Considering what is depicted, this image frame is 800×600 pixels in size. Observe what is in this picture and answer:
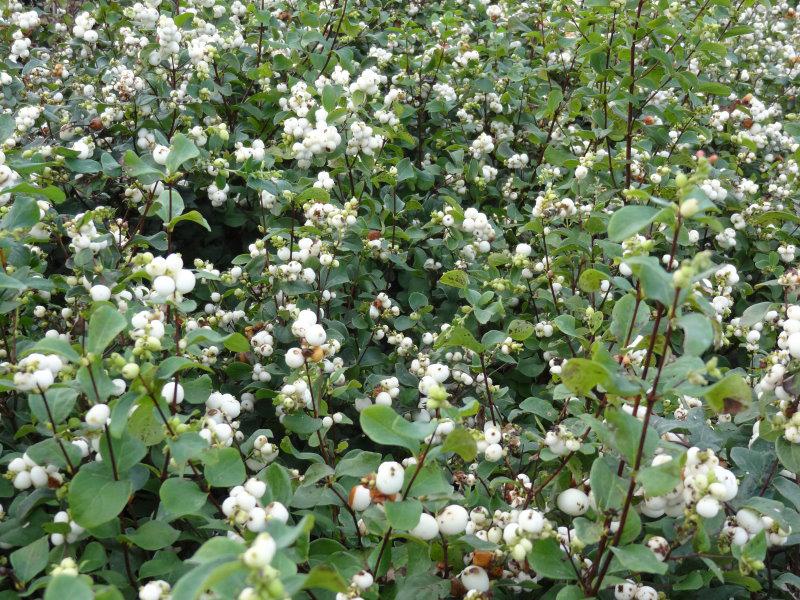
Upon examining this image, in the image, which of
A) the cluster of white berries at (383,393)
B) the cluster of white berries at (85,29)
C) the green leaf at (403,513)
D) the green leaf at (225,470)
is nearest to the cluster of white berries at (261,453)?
the green leaf at (225,470)

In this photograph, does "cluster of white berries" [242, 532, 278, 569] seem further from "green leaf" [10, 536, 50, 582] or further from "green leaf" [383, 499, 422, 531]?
"green leaf" [10, 536, 50, 582]

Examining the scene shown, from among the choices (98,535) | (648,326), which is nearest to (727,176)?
(648,326)

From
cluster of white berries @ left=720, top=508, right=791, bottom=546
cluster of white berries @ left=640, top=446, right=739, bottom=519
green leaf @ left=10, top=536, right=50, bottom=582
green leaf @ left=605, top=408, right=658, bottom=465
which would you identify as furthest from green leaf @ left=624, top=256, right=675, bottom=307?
green leaf @ left=10, top=536, right=50, bottom=582

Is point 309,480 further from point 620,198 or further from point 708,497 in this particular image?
point 620,198

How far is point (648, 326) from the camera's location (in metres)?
2.52

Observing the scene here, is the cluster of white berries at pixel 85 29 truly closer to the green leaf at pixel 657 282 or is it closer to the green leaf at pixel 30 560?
the green leaf at pixel 30 560

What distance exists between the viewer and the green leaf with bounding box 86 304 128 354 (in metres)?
1.81

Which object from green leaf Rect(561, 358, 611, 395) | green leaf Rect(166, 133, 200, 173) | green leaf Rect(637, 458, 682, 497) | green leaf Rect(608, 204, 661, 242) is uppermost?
green leaf Rect(608, 204, 661, 242)

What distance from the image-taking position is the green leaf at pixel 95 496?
5.98 feet

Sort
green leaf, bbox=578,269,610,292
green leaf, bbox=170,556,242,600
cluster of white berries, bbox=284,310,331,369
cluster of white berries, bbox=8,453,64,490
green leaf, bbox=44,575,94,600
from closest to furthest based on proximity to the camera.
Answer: green leaf, bbox=170,556,242,600
green leaf, bbox=44,575,94,600
cluster of white berries, bbox=8,453,64,490
cluster of white berries, bbox=284,310,331,369
green leaf, bbox=578,269,610,292

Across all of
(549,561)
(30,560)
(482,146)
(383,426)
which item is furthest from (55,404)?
(482,146)

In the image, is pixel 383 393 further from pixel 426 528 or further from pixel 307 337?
pixel 426 528

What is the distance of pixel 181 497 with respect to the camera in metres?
1.88

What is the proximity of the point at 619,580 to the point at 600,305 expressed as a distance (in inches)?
70.3
